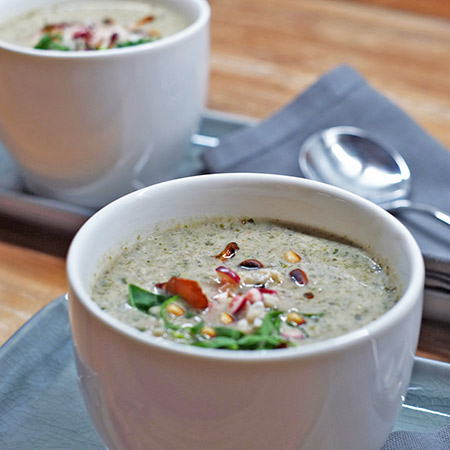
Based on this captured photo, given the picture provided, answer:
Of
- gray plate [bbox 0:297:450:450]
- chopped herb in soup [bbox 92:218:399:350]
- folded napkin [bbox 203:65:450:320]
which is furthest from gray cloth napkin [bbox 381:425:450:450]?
folded napkin [bbox 203:65:450:320]

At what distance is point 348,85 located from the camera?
5.45 ft

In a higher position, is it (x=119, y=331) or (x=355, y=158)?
(x=119, y=331)

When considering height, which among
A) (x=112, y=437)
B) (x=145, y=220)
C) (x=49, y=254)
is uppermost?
(x=145, y=220)

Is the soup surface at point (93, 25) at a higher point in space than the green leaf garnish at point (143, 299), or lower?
lower

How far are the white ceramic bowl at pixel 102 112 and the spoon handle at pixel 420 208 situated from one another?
38 centimetres

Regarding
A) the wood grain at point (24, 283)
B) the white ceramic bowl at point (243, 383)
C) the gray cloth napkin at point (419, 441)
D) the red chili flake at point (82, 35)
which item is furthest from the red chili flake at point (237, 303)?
the red chili flake at point (82, 35)

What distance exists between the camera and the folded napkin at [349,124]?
1.46m

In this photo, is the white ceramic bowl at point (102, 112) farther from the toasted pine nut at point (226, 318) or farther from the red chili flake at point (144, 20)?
the toasted pine nut at point (226, 318)

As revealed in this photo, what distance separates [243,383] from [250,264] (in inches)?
8.5

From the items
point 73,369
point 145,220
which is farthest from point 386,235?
point 73,369

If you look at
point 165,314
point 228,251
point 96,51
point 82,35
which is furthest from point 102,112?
point 165,314

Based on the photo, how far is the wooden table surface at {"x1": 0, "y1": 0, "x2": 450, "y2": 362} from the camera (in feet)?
5.95

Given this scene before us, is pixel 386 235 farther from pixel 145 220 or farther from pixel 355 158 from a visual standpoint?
pixel 355 158

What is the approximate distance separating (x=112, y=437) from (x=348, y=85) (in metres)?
1.06
